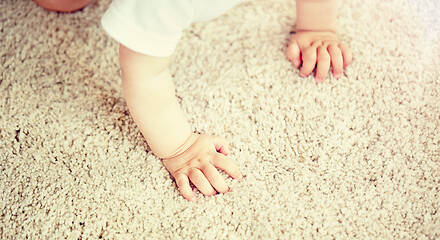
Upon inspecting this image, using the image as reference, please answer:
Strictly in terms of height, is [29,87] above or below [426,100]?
below

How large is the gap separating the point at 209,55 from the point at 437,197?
15.8 inches

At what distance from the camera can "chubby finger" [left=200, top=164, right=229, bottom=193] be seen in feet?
1.95

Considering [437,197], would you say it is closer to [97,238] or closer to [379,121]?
[379,121]

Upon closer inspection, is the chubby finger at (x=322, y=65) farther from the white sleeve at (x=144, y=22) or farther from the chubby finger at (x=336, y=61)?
the white sleeve at (x=144, y=22)

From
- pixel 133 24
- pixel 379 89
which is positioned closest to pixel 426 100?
pixel 379 89

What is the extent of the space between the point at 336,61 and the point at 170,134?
0.29 metres

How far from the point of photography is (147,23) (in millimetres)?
490

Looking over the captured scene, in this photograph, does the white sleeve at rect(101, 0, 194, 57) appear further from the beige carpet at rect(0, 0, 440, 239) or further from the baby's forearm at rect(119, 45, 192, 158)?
the beige carpet at rect(0, 0, 440, 239)

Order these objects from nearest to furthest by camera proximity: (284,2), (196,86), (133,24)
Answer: (133,24), (196,86), (284,2)

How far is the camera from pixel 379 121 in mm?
655

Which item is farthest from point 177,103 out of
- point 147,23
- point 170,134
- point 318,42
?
point 318,42

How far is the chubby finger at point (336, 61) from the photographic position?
684mm

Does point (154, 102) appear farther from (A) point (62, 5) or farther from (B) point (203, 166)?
(A) point (62, 5)

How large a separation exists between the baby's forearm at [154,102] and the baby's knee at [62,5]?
10.8 inches
